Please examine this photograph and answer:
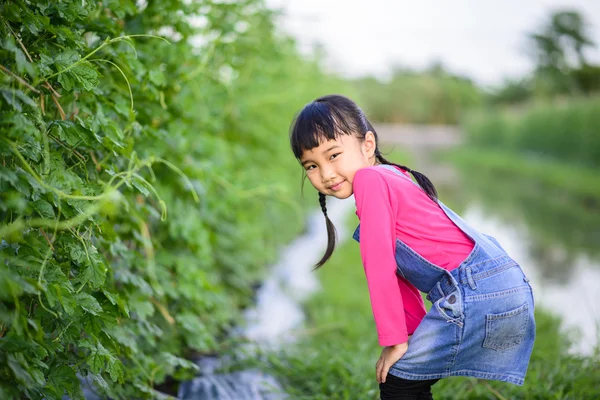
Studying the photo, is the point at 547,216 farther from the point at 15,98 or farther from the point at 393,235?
the point at 15,98

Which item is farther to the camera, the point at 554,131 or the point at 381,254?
the point at 554,131

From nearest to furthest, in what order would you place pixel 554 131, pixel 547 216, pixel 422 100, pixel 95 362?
pixel 95 362 < pixel 547 216 < pixel 554 131 < pixel 422 100

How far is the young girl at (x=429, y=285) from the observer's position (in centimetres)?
163

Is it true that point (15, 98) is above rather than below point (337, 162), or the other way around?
above

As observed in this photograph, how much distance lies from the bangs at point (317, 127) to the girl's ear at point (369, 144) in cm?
6

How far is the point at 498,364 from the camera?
1.69 metres

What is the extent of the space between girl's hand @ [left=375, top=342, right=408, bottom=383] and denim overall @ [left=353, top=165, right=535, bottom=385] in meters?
0.02

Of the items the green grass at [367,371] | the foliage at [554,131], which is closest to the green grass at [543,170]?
the foliage at [554,131]

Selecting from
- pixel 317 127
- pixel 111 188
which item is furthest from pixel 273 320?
pixel 111 188

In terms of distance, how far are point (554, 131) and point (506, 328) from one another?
19.6 metres

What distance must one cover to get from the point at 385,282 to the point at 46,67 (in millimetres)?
1057

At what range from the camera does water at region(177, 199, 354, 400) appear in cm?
257

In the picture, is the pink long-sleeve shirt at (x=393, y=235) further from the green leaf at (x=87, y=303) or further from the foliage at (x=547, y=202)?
the foliage at (x=547, y=202)

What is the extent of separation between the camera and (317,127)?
5.99 feet
